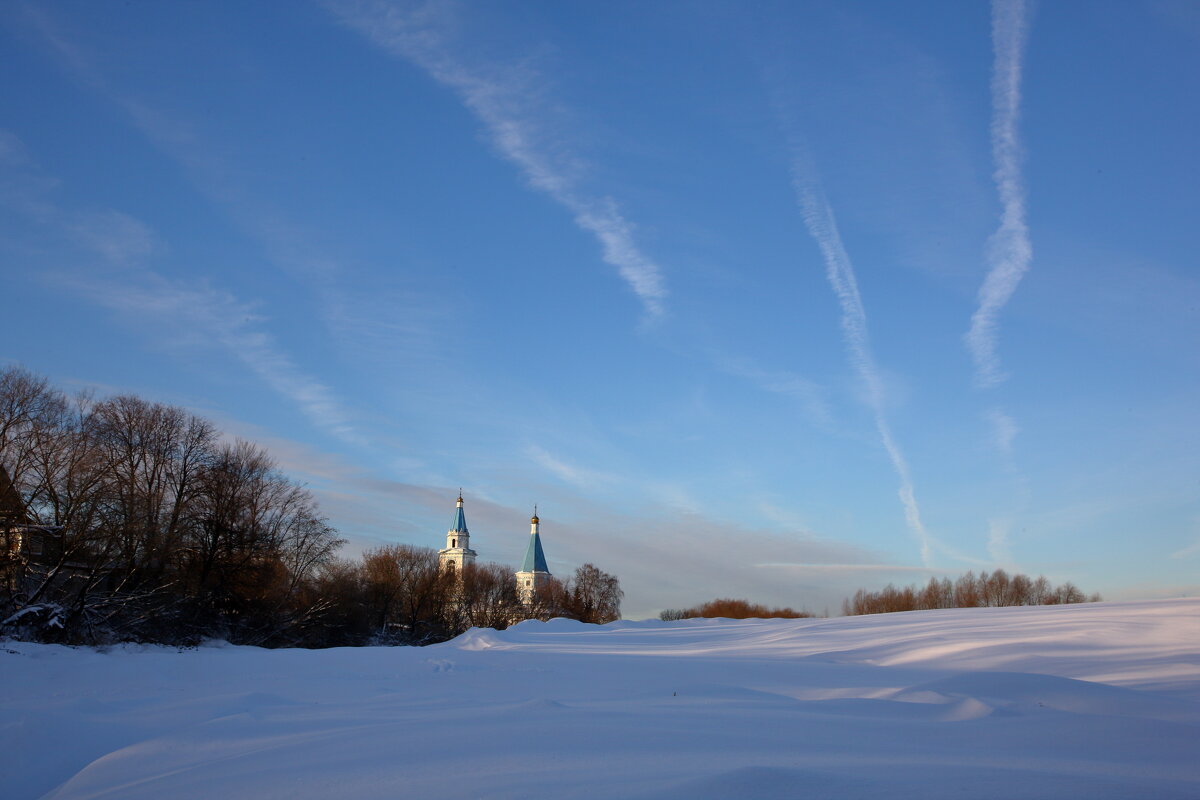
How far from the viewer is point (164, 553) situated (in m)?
28.7

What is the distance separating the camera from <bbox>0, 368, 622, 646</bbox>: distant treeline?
74.4 ft

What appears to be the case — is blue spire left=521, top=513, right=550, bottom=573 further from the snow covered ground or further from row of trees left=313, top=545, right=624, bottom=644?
the snow covered ground

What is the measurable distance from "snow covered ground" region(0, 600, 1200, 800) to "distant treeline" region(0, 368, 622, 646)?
33.4 ft

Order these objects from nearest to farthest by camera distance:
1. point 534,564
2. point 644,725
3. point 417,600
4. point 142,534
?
1. point 644,725
2. point 142,534
3. point 417,600
4. point 534,564

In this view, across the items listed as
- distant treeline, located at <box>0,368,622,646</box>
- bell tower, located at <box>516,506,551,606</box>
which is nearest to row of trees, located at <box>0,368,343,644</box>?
distant treeline, located at <box>0,368,622,646</box>

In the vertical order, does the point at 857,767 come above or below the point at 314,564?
below

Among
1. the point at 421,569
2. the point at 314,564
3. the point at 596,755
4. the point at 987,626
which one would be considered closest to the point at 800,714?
the point at 596,755

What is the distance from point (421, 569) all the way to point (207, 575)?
18.3m

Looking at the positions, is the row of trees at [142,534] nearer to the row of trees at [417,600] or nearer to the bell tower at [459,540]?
the row of trees at [417,600]

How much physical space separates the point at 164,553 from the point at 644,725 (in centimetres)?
2774

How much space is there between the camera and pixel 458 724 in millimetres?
→ 6328

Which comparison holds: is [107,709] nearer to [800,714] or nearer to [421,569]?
[800,714]

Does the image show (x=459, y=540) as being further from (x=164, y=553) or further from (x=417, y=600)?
(x=164, y=553)

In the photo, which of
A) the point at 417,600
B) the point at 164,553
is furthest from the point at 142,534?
the point at 417,600
